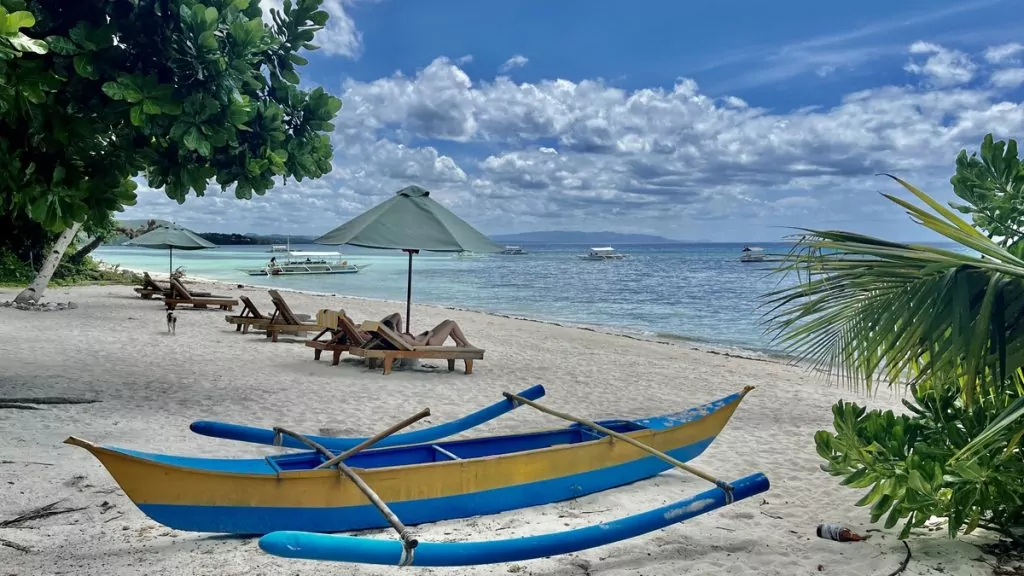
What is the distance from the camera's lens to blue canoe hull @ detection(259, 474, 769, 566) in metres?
2.66

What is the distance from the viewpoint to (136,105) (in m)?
4.91

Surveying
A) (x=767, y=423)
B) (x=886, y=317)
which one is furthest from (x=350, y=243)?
(x=886, y=317)

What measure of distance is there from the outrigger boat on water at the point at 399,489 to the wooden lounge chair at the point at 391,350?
4670 mm

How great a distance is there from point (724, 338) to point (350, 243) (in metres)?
13.6

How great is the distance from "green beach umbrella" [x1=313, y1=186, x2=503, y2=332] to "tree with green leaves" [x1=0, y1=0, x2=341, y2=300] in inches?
98.0

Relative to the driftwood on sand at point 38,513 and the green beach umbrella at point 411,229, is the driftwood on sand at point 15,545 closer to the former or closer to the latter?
the driftwood on sand at point 38,513

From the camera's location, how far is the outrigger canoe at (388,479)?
3.52 metres

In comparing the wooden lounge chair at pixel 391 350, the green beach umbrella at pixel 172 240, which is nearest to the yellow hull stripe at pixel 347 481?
the wooden lounge chair at pixel 391 350

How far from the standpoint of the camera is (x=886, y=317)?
120 inches

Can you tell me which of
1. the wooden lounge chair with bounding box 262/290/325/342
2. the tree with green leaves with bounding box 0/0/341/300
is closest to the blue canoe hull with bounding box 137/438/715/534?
the tree with green leaves with bounding box 0/0/341/300

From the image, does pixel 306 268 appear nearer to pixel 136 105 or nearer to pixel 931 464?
pixel 136 105

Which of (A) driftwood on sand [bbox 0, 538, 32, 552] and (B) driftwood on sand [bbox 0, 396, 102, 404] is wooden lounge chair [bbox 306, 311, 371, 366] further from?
(A) driftwood on sand [bbox 0, 538, 32, 552]

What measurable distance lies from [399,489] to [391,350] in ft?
18.9

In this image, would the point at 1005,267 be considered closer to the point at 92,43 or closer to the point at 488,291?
the point at 92,43
